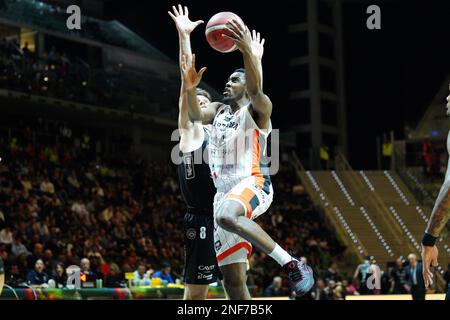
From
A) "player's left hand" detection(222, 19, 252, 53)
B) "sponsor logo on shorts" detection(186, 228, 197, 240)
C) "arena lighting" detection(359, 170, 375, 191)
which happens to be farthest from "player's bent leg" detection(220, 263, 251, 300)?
"arena lighting" detection(359, 170, 375, 191)

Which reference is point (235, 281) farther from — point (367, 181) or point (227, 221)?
point (367, 181)

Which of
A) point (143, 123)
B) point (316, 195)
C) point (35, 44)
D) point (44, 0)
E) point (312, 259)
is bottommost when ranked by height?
point (312, 259)

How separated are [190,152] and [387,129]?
2406 centimetres

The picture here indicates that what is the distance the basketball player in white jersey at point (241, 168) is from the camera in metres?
4.94

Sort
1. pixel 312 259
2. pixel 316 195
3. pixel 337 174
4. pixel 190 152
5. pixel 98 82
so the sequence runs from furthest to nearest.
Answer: pixel 337 174 → pixel 316 195 → pixel 98 82 → pixel 312 259 → pixel 190 152

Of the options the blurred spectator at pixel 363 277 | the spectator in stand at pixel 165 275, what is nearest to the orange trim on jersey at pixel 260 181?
the spectator in stand at pixel 165 275

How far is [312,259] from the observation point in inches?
757

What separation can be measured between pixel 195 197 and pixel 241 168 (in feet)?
3.14

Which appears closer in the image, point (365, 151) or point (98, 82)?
point (98, 82)

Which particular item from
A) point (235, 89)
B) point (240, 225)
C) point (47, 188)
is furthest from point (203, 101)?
point (47, 188)

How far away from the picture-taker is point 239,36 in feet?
17.2

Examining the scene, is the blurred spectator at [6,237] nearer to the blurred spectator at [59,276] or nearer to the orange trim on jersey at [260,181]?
the blurred spectator at [59,276]
